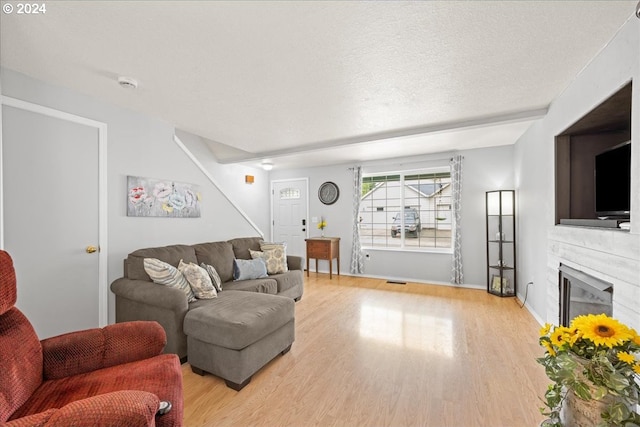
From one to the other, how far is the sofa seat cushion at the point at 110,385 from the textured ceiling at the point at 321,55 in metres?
1.88

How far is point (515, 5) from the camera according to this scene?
1.42m

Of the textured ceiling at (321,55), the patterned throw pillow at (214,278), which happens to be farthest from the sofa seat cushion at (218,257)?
the textured ceiling at (321,55)

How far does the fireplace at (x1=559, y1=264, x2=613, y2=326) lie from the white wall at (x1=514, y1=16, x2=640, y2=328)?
119 millimetres

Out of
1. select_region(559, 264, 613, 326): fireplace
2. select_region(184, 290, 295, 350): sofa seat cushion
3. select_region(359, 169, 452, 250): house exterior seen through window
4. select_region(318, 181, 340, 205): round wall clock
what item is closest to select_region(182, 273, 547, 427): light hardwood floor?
select_region(184, 290, 295, 350): sofa seat cushion

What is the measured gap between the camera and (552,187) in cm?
256

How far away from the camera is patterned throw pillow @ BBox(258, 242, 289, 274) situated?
381cm

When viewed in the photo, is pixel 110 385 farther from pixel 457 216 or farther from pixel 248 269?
pixel 457 216

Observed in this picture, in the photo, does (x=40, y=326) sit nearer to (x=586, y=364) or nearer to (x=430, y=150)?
(x=586, y=364)

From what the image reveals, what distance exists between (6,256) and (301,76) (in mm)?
2060

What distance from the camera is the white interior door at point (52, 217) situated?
6.83 feet

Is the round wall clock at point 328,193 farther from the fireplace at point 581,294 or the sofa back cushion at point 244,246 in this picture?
the fireplace at point 581,294

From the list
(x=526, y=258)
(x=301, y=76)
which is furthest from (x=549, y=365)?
(x=526, y=258)

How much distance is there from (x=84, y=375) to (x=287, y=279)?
8.00ft

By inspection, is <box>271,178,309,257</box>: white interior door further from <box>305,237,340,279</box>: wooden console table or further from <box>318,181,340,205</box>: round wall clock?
<box>305,237,340,279</box>: wooden console table
